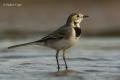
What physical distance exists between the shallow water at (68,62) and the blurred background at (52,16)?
7.57 ft

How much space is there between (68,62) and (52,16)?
819 centimetres

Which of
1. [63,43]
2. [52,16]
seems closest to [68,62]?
[63,43]

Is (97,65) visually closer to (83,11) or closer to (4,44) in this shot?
(4,44)

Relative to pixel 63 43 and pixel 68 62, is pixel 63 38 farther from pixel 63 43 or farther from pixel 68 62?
pixel 68 62

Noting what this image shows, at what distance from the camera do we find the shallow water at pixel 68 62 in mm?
11570

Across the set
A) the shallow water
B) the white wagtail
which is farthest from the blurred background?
the white wagtail

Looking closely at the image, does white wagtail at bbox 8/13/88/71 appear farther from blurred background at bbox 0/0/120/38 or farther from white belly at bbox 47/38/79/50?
blurred background at bbox 0/0/120/38

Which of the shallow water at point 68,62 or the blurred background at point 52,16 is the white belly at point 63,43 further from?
the blurred background at point 52,16

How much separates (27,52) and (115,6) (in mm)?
8691

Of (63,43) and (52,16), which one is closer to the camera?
(63,43)

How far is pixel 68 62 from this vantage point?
1345 centimetres

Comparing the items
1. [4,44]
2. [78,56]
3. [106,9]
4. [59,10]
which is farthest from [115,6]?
[78,56]

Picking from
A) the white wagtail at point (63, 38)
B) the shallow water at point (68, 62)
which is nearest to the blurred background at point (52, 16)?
the shallow water at point (68, 62)

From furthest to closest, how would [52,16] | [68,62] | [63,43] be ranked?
[52,16], [68,62], [63,43]
